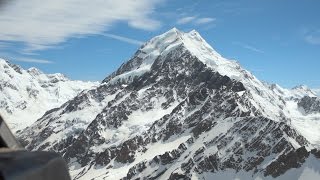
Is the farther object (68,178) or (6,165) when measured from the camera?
(68,178)

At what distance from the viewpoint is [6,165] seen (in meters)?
2.72

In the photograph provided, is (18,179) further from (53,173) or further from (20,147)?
(20,147)

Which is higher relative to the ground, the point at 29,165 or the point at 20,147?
the point at 20,147

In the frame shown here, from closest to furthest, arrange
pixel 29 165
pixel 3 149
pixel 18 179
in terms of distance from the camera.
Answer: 1. pixel 18 179
2. pixel 29 165
3. pixel 3 149

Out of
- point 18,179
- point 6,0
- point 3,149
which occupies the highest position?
point 6,0

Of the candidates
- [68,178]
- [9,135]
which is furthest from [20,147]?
[68,178]

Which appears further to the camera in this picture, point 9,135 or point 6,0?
point 9,135

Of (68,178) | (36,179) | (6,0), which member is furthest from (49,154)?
(6,0)

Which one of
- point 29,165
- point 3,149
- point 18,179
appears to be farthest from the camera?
point 3,149

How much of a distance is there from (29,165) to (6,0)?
0.90 metres

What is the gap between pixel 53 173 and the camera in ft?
10.0

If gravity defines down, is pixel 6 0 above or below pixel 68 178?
above

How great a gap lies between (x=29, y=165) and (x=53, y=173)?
16 centimetres

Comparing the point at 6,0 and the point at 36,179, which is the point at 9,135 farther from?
the point at 6,0
